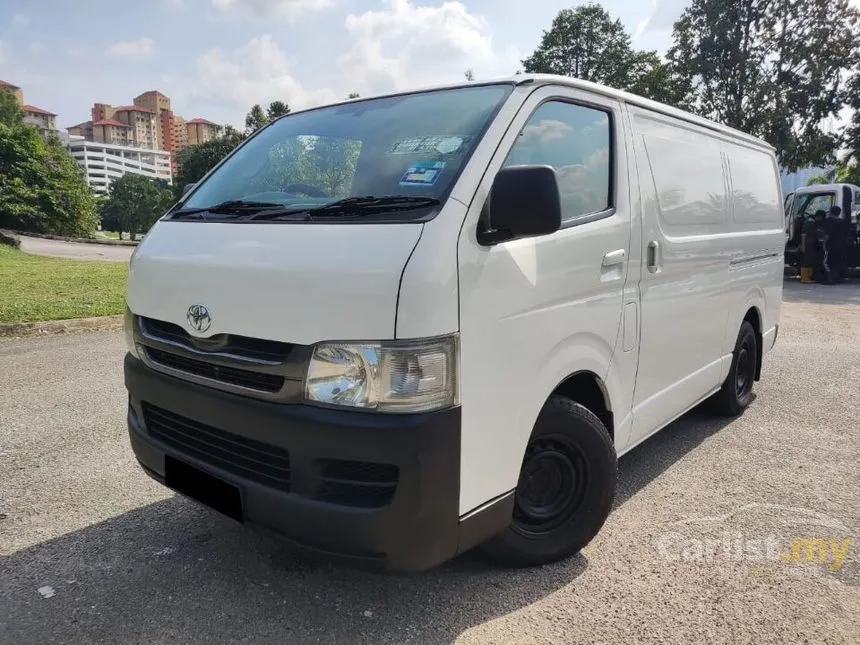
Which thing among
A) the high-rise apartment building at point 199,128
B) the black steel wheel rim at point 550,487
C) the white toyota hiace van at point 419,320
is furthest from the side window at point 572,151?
the high-rise apartment building at point 199,128

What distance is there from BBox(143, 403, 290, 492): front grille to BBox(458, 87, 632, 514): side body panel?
2.11 ft

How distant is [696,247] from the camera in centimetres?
366

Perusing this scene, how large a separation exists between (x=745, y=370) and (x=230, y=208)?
4.17 m

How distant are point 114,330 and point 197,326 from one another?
262 inches

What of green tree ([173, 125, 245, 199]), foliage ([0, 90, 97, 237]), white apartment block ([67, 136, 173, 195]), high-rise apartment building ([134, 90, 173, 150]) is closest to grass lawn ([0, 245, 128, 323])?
foliage ([0, 90, 97, 237])

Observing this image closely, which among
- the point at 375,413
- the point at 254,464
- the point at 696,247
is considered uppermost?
the point at 696,247

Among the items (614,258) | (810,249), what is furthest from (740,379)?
(810,249)

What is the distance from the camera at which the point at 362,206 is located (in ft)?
7.71

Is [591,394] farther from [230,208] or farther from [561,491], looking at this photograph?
[230,208]

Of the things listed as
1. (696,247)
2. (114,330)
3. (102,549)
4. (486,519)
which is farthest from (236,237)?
(114,330)

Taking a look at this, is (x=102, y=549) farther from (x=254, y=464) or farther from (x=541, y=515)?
(x=541, y=515)

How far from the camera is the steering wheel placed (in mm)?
2673

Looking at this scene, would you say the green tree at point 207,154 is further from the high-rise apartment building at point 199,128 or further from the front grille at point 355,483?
the high-rise apartment building at point 199,128

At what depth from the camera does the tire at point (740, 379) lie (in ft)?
15.6
